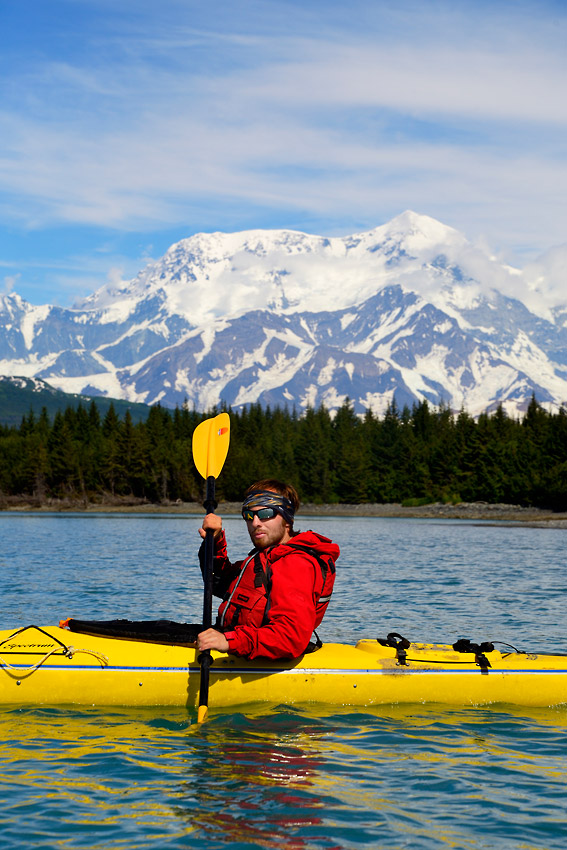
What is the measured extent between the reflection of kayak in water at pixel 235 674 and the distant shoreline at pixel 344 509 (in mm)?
71506

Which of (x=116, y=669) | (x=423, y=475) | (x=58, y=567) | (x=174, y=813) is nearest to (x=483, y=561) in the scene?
(x=58, y=567)

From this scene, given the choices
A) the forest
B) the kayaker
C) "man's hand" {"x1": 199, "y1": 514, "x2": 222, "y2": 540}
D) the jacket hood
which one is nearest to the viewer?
the kayaker

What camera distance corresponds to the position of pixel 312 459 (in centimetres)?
12675

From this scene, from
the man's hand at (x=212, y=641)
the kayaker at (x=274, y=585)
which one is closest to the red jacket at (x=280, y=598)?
the kayaker at (x=274, y=585)

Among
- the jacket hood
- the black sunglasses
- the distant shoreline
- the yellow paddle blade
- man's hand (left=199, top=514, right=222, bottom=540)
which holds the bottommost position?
the distant shoreline

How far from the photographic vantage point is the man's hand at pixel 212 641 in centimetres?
866

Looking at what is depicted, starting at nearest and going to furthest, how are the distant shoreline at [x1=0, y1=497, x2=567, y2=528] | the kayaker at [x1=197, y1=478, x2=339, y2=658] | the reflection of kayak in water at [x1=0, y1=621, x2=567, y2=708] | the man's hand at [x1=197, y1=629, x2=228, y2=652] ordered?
the man's hand at [x1=197, y1=629, x2=228, y2=652] < the kayaker at [x1=197, y1=478, x2=339, y2=658] < the reflection of kayak in water at [x1=0, y1=621, x2=567, y2=708] < the distant shoreline at [x1=0, y1=497, x2=567, y2=528]

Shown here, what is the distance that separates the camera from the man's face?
359 inches

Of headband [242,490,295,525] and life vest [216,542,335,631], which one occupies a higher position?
headband [242,490,295,525]

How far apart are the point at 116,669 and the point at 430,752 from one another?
3.42 metres

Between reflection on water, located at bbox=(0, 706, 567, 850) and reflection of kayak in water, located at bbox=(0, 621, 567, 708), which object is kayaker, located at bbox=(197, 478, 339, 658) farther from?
reflection on water, located at bbox=(0, 706, 567, 850)

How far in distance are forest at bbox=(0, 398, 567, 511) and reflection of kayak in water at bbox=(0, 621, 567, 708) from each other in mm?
81629

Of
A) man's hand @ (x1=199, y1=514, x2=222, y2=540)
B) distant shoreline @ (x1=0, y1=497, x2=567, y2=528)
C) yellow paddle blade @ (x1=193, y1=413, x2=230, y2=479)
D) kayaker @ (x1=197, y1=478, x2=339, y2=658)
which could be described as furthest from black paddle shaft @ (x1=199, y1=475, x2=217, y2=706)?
distant shoreline @ (x1=0, y1=497, x2=567, y2=528)

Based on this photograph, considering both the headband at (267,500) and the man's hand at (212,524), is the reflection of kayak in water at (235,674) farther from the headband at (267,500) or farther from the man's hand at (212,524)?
the headband at (267,500)
